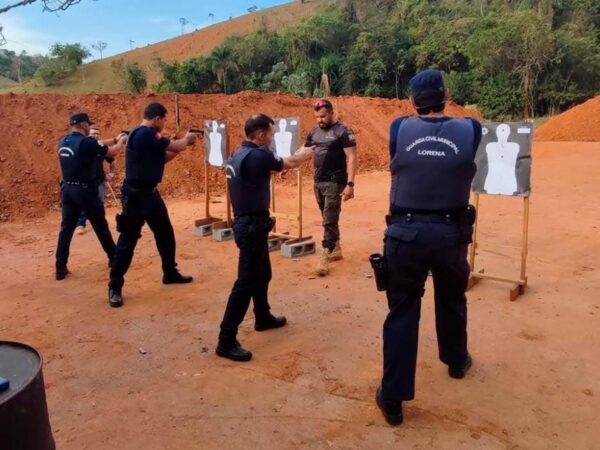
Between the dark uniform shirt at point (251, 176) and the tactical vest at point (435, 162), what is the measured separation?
3.80 ft

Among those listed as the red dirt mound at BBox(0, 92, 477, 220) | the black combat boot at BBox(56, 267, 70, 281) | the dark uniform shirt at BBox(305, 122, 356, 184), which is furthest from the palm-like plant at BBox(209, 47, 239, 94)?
the dark uniform shirt at BBox(305, 122, 356, 184)

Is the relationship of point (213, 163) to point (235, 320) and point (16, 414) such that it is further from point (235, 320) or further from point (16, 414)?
point (16, 414)

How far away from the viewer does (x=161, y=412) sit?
3.30 meters

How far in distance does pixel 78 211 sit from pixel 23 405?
4571 millimetres

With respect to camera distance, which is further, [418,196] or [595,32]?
[595,32]

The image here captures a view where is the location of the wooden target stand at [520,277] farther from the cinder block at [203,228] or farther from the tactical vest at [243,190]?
the cinder block at [203,228]

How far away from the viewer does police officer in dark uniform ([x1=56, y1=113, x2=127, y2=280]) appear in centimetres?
569

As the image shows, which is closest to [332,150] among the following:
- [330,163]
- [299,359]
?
[330,163]

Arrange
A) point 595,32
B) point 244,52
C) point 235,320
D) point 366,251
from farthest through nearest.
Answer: point 244,52
point 595,32
point 366,251
point 235,320

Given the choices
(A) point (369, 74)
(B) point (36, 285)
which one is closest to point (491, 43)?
(A) point (369, 74)

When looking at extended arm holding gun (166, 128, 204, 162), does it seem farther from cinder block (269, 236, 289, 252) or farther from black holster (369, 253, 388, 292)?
black holster (369, 253, 388, 292)

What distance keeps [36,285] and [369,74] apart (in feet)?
91.7

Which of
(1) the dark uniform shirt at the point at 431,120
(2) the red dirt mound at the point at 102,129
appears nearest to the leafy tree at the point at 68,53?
(2) the red dirt mound at the point at 102,129

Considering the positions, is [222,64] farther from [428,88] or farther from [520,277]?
[428,88]
